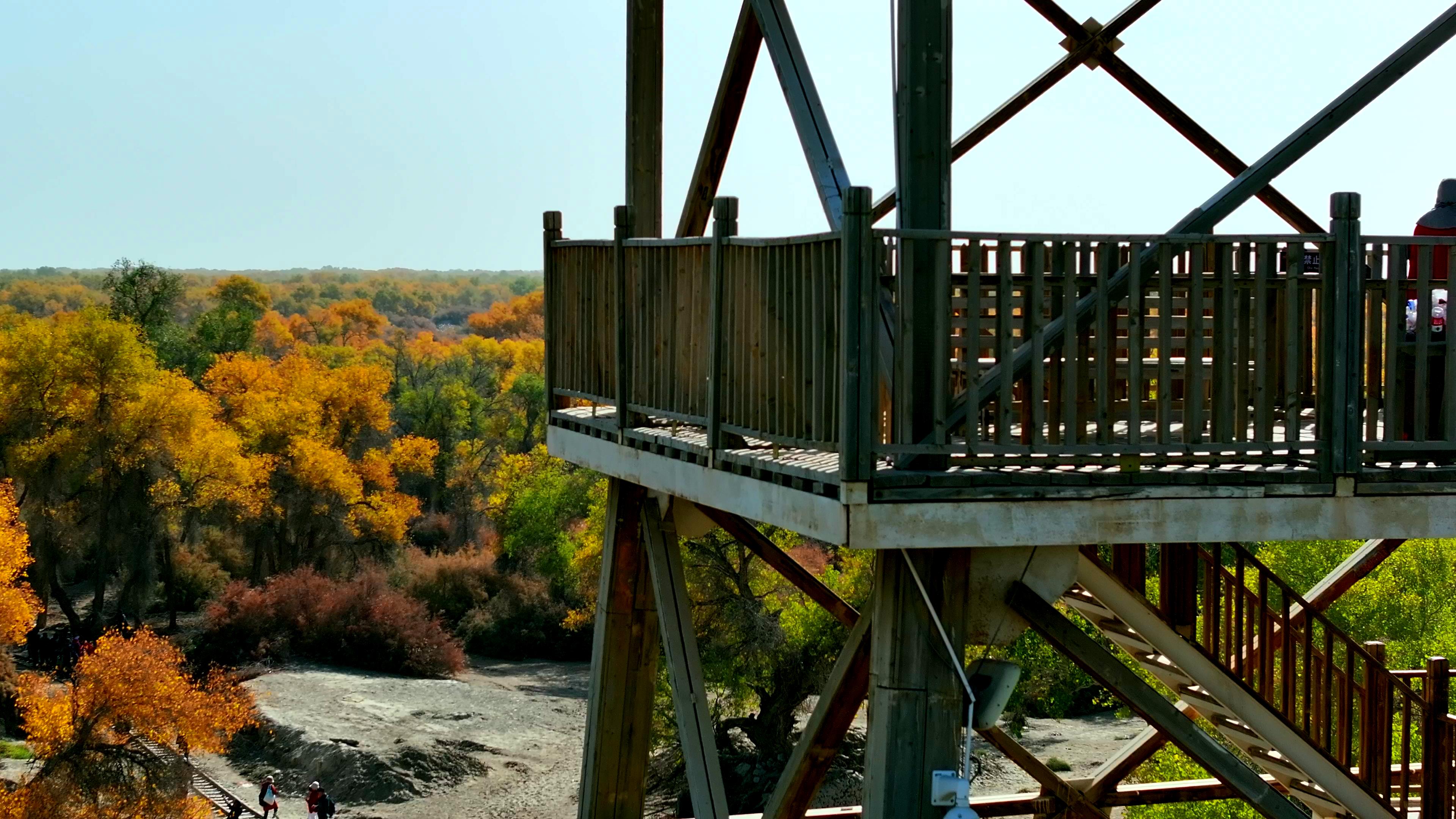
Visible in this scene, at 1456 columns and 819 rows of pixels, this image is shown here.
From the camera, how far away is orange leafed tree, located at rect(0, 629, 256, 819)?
125 ft

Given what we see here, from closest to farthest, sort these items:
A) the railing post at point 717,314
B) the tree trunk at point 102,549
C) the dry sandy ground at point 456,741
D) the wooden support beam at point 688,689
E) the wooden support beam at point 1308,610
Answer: the railing post at point 717,314
the wooden support beam at point 688,689
the wooden support beam at point 1308,610
the dry sandy ground at point 456,741
the tree trunk at point 102,549

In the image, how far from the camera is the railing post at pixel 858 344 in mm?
5633

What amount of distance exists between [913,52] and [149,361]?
188ft

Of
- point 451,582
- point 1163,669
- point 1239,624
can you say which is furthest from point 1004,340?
point 451,582

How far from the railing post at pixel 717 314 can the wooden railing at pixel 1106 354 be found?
0.10 meters

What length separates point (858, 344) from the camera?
566 centimetres

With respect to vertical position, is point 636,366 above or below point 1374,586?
above

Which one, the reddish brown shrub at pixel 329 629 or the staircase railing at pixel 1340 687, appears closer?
the staircase railing at pixel 1340 687

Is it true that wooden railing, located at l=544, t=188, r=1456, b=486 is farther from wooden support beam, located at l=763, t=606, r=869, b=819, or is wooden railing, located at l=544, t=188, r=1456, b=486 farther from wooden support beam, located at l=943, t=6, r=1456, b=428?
wooden support beam, located at l=763, t=606, r=869, b=819

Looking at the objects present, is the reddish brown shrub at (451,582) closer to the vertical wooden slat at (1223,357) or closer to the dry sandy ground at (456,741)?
the dry sandy ground at (456,741)

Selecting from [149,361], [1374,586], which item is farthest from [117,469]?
[1374,586]

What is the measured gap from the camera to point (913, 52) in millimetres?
5871

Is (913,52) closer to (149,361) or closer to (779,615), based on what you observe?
(779,615)

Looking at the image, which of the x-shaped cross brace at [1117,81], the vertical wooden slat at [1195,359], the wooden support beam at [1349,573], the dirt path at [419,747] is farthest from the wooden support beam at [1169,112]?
the dirt path at [419,747]
